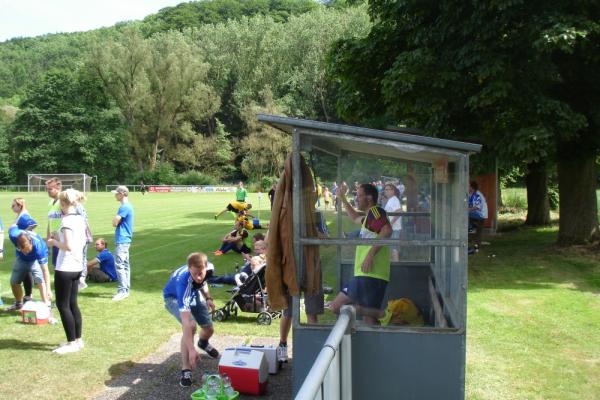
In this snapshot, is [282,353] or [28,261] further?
[28,261]

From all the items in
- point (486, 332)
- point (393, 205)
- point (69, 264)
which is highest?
point (393, 205)

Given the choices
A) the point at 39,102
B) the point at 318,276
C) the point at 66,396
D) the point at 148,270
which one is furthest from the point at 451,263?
the point at 39,102

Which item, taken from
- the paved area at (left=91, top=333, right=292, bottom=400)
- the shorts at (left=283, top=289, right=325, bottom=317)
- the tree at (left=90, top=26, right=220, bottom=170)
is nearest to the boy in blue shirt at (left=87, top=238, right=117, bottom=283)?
the paved area at (left=91, top=333, right=292, bottom=400)

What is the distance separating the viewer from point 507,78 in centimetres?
1162

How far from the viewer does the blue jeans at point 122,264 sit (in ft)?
31.6

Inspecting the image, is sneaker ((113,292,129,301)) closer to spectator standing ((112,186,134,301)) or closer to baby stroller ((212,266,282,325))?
spectator standing ((112,186,134,301))

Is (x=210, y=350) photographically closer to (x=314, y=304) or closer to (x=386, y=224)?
(x=314, y=304)

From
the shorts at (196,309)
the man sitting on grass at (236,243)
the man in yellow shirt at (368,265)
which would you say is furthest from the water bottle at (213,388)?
the man sitting on grass at (236,243)

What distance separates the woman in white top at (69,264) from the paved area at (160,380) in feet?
2.74

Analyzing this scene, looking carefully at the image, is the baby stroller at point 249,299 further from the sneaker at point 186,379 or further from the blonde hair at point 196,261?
the blonde hair at point 196,261

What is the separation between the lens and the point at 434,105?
12391 mm

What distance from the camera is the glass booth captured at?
452 cm

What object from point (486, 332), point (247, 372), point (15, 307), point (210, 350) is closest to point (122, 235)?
point (15, 307)

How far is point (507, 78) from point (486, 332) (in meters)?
5.89
